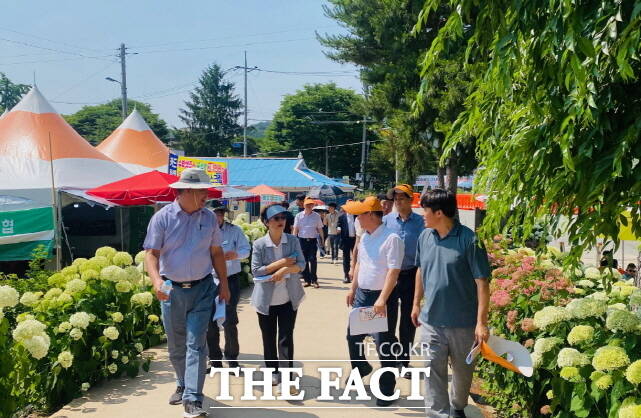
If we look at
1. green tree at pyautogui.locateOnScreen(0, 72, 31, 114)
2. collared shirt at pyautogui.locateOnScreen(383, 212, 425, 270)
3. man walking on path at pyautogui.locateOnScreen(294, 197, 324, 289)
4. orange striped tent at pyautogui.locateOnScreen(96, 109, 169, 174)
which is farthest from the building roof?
green tree at pyautogui.locateOnScreen(0, 72, 31, 114)

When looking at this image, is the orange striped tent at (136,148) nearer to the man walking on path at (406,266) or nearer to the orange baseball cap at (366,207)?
the man walking on path at (406,266)

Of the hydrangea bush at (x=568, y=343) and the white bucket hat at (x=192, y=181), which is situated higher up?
the white bucket hat at (x=192, y=181)

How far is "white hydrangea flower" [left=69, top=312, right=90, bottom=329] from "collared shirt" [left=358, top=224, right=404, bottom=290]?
7.46ft

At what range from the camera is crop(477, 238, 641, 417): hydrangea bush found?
294 cm

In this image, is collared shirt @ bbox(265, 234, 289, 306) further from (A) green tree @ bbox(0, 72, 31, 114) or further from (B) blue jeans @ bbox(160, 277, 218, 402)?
(A) green tree @ bbox(0, 72, 31, 114)

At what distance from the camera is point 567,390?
3322mm

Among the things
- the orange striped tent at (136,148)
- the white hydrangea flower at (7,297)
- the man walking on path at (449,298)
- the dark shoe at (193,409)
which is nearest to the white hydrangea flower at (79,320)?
the white hydrangea flower at (7,297)

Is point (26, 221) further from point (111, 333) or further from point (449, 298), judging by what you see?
point (449, 298)

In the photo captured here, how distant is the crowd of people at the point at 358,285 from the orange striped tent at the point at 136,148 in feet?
46.9

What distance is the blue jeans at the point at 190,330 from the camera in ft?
13.8

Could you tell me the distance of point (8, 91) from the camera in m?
83.6

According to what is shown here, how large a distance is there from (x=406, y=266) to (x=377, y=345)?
36.2 inches

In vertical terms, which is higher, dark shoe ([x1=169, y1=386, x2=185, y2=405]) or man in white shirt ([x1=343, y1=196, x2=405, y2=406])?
man in white shirt ([x1=343, y1=196, x2=405, y2=406])

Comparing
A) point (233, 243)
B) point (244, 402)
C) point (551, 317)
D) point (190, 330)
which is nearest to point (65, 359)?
point (190, 330)
